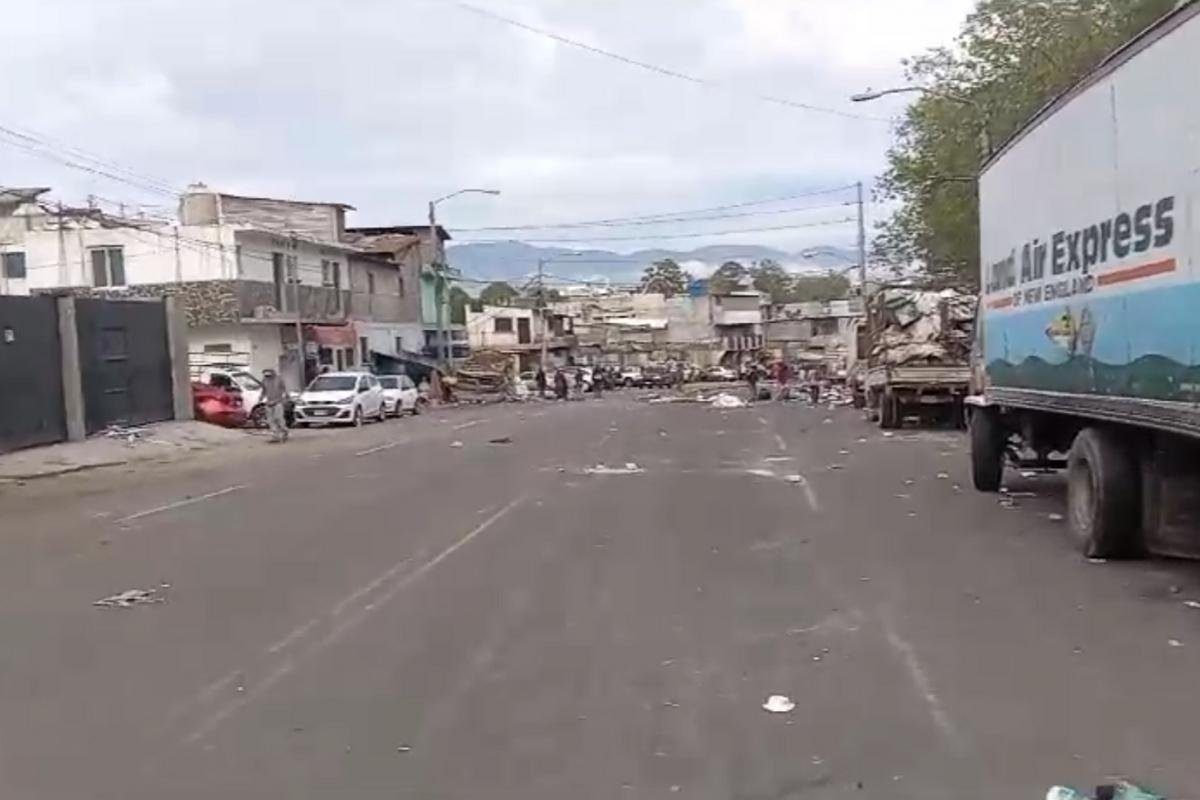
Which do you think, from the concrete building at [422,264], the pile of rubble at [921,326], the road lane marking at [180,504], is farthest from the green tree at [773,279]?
the road lane marking at [180,504]

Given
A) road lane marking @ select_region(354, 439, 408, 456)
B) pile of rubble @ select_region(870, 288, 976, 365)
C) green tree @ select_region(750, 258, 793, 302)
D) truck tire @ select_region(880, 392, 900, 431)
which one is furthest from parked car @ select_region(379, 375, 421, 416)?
green tree @ select_region(750, 258, 793, 302)

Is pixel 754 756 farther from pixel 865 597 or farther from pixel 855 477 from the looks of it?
pixel 855 477

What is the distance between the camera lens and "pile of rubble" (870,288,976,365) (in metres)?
32.6

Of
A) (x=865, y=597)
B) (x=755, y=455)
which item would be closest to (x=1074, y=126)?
(x=865, y=597)

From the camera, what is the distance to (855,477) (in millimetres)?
20266

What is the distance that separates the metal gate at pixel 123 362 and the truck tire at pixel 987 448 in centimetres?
2061

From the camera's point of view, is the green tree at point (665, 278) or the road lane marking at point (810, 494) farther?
the green tree at point (665, 278)

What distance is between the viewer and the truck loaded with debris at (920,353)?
106ft

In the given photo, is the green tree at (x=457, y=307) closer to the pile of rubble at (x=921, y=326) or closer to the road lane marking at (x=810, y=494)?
the pile of rubble at (x=921, y=326)

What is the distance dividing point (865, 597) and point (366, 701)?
4.16 meters

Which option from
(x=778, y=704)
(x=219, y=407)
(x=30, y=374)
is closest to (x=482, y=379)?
(x=219, y=407)

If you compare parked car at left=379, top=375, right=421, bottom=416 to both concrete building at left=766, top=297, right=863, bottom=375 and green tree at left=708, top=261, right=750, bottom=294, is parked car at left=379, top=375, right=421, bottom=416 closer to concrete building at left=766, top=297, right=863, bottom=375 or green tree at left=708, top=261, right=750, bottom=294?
concrete building at left=766, top=297, right=863, bottom=375

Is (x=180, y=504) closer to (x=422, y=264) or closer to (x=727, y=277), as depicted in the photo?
(x=422, y=264)

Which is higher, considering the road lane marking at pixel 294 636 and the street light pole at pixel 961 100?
the street light pole at pixel 961 100
